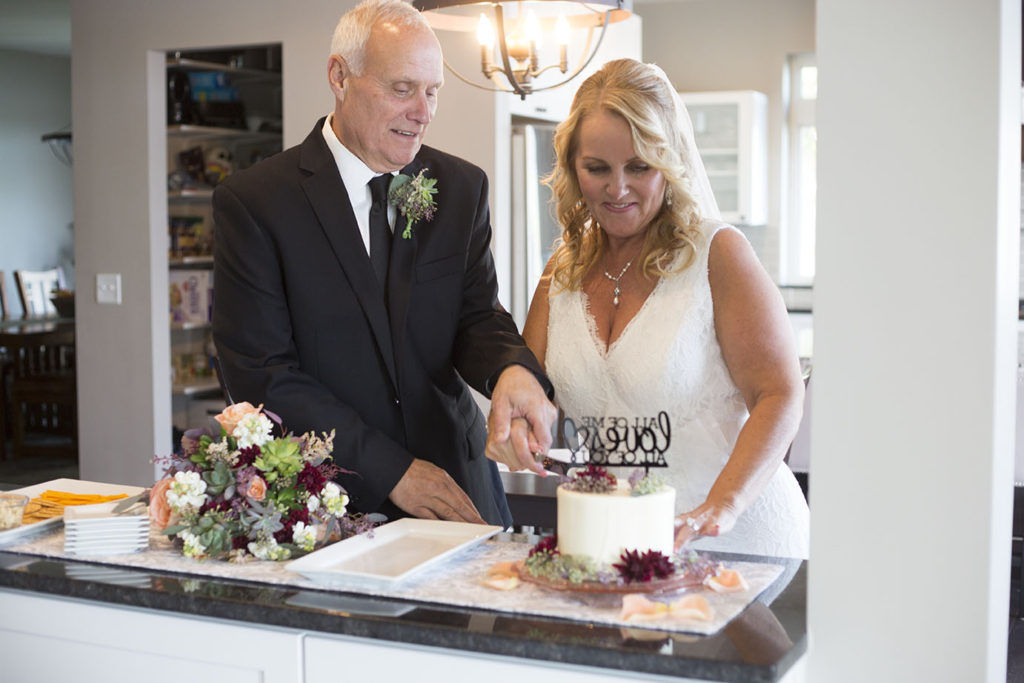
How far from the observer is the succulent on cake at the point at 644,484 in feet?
4.72

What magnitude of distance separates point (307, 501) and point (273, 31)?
385 centimetres

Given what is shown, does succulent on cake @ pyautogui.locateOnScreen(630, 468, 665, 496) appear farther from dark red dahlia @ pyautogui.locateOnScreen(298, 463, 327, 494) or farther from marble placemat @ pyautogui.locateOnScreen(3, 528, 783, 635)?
dark red dahlia @ pyautogui.locateOnScreen(298, 463, 327, 494)

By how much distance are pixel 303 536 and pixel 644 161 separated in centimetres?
87

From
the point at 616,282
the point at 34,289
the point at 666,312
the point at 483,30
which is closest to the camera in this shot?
the point at 666,312

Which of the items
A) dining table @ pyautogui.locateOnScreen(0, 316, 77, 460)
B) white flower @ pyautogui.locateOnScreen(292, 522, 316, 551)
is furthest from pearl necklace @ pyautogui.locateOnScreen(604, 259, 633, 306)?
dining table @ pyautogui.locateOnScreen(0, 316, 77, 460)

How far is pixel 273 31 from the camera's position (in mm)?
5109

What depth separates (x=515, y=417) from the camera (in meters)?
1.90

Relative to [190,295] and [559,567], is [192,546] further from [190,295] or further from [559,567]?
[190,295]

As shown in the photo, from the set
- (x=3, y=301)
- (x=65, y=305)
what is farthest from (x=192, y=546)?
(x=3, y=301)

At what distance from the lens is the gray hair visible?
209 cm

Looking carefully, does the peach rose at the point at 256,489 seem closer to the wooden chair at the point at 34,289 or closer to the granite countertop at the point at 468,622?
the granite countertop at the point at 468,622

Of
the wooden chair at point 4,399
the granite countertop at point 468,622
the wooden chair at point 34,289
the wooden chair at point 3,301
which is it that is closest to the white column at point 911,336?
the granite countertop at point 468,622

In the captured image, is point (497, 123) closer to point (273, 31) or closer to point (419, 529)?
point (273, 31)

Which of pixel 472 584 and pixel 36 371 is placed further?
pixel 36 371
